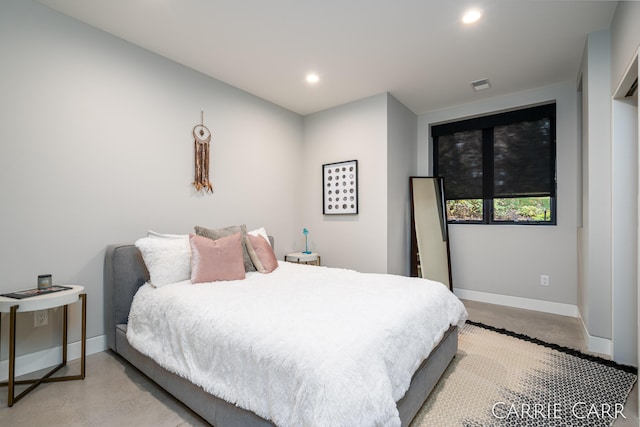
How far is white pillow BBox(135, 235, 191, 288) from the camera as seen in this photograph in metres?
2.31

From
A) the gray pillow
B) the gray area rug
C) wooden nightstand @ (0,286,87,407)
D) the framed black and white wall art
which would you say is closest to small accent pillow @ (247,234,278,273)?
the gray pillow

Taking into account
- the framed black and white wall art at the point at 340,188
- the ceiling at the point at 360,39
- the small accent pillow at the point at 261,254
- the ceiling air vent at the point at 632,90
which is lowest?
the small accent pillow at the point at 261,254

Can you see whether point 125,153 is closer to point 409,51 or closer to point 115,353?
point 115,353

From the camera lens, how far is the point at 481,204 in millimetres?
4109

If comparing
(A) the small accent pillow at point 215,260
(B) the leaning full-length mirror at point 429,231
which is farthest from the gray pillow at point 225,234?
(B) the leaning full-length mirror at point 429,231

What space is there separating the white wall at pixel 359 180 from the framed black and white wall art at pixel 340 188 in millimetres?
66

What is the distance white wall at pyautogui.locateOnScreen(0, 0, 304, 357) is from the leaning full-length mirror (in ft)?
7.98

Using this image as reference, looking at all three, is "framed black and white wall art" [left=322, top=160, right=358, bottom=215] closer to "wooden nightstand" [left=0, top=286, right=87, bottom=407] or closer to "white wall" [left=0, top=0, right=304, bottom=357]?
"white wall" [left=0, top=0, right=304, bottom=357]

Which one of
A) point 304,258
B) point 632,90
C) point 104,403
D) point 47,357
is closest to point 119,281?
point 47,357

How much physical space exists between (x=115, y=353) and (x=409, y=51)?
12.0 feet

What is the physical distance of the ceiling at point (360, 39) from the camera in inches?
87.4

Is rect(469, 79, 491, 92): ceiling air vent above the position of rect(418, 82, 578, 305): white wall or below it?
above

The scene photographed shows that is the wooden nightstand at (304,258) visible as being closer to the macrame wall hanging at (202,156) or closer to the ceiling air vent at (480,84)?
the macrame wall hanging at (202,156)

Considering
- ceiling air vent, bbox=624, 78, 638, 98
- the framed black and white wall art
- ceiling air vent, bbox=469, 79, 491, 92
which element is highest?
ceiling air vent, bbox=469, 79, 491, 92
